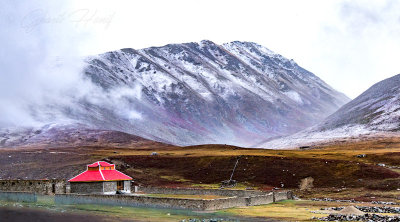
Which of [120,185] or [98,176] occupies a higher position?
[98,176]

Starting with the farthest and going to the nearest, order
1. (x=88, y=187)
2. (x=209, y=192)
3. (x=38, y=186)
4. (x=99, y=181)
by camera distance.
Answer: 1. (x=38, y=186)
2. (x=209, y=192)
3. (x=88, y=187)
4. (x=99, y=181)

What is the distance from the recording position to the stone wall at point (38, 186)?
78.9 m

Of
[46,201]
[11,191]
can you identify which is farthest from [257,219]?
[11,191]

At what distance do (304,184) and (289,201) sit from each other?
18.8 metres

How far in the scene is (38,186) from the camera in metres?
80.1

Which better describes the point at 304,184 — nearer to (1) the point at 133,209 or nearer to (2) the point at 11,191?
(1) the point at 133,209

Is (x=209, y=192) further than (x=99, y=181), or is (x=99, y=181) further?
(x=209, y=192)

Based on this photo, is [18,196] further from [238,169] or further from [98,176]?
[238,169]

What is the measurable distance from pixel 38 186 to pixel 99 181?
9.94m

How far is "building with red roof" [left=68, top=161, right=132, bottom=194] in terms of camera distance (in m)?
78.2

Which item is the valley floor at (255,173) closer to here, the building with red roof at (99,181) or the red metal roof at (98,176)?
the building with red roof at (99,181)

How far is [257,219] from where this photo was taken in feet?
183

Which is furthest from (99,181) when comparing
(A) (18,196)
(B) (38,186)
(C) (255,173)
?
(C) (255,173)

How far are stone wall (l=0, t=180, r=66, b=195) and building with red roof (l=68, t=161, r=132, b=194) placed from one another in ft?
5.79
